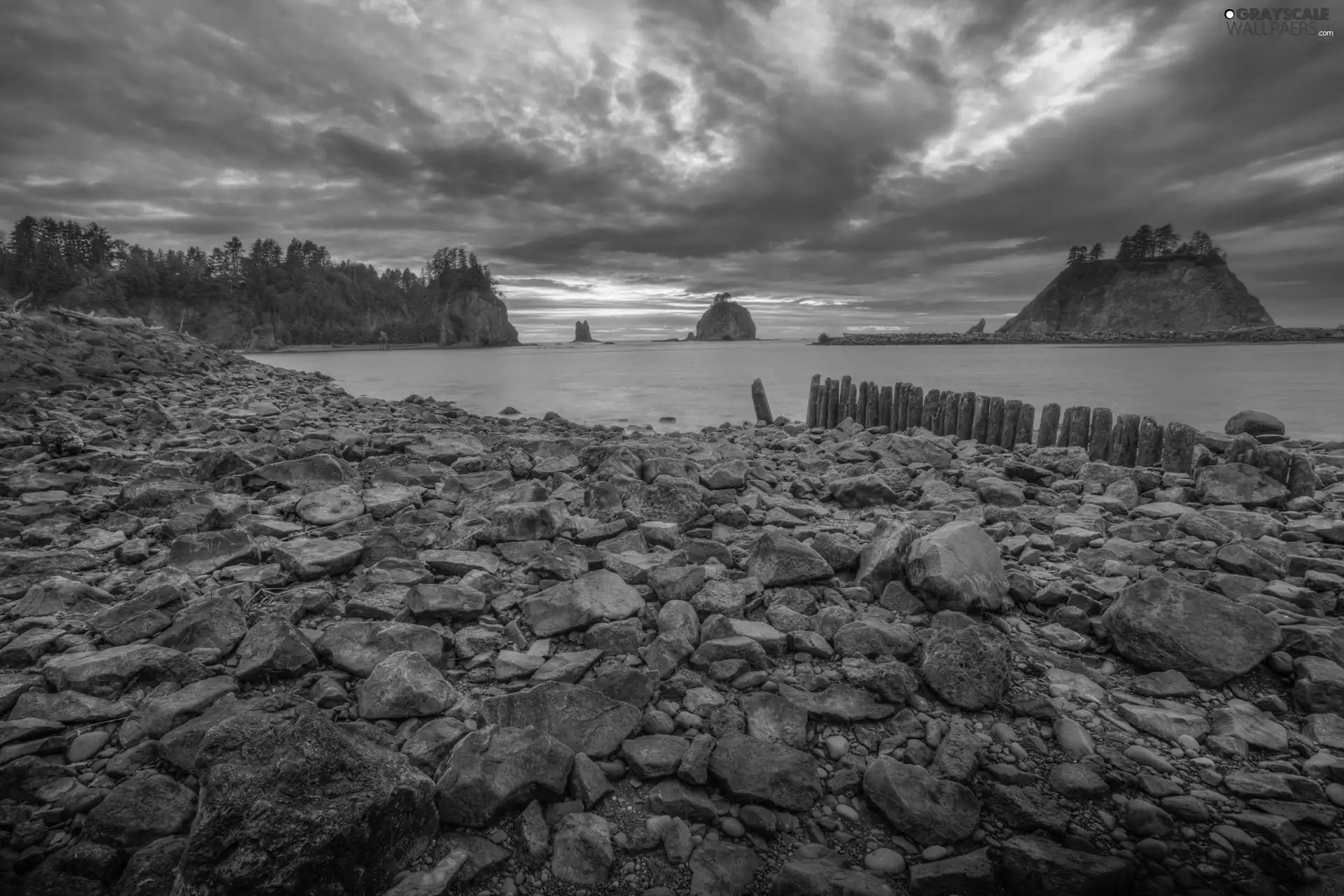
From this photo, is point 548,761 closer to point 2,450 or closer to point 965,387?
point 2,450

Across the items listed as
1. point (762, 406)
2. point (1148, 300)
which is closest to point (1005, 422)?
point (762, 406)

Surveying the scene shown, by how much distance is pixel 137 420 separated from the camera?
28.5 ft

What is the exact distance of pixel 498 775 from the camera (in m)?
2.06

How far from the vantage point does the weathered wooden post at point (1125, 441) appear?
7.81 m

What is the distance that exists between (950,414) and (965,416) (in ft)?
1.07

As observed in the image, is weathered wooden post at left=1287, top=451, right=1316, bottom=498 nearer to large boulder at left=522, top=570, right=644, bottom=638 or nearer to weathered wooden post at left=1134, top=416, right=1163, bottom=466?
weathered wooden post at left=1134, top=416, right=1163, bottom=466

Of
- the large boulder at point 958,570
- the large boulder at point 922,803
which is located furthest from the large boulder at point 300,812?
the large boulder at point 958,570

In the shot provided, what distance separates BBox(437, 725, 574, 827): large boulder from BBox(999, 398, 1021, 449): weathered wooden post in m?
9.66

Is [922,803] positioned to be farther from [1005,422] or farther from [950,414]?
[950,414]

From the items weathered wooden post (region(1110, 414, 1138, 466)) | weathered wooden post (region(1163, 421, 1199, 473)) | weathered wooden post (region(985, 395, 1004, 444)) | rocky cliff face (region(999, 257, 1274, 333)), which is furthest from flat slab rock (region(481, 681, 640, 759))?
rocky cliff face (region(999, 257, 1274, 333))

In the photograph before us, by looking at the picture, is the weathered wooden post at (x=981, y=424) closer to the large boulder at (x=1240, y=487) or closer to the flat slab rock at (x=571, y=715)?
the large boulder at (x=1240, y=487)

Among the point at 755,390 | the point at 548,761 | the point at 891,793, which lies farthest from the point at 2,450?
the point at 755,390

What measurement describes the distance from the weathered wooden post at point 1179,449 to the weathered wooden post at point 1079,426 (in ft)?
5.43

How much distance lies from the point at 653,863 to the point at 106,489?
6.35 m
